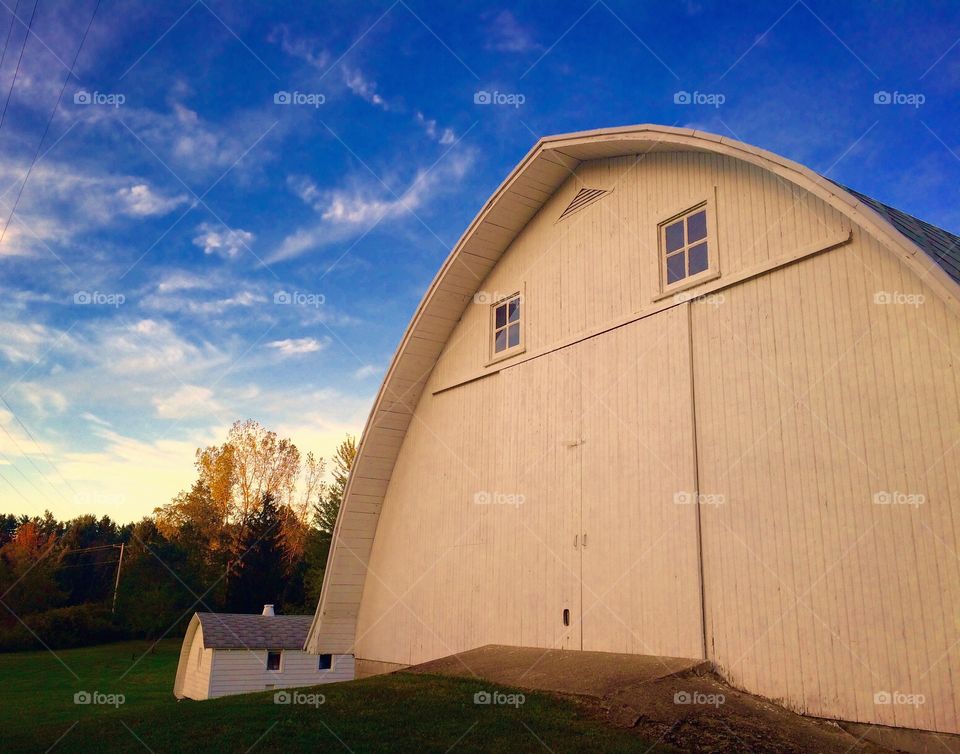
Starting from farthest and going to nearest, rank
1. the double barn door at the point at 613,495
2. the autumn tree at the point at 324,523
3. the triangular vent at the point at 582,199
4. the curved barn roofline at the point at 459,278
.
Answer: the autumn tree at the point at 324,523 → the triangular vent at the point at 582,199 → the double barn door at the point at 613,495 → the curved barn roofline at the point at 459,278

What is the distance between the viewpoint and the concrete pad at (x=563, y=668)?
8398 millimetres

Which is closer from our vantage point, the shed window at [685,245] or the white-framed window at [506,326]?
the shed window at [685,245]

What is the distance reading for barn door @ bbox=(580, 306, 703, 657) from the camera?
9141mm

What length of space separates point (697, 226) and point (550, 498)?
4.55m

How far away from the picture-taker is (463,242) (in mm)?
13281

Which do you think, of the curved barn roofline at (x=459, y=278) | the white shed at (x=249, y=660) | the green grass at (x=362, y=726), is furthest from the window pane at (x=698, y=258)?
Answer: the white shed at (x=249, y=660)

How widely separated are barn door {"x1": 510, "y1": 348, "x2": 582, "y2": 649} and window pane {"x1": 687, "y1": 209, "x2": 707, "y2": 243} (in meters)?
2.54

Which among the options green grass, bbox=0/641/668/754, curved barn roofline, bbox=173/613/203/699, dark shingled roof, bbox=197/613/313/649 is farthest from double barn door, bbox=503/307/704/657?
curved barn roofline, bbox=173/613/203/699

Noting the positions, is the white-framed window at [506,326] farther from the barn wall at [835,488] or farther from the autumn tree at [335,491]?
the autumn tree at [335,491]

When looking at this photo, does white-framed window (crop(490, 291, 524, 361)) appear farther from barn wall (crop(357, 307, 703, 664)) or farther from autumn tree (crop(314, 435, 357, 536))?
autumn tree (crop(314, 435, 357, 536))

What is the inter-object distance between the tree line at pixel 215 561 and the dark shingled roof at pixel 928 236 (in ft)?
100

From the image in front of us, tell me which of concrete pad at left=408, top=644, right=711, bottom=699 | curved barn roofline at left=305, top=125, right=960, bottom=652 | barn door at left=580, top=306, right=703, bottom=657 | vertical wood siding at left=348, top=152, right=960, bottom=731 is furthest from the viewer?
barn door at left=580, top=306, right=703, bottom=657

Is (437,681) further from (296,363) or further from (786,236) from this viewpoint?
(296,363)

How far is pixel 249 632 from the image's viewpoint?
69.1ft
